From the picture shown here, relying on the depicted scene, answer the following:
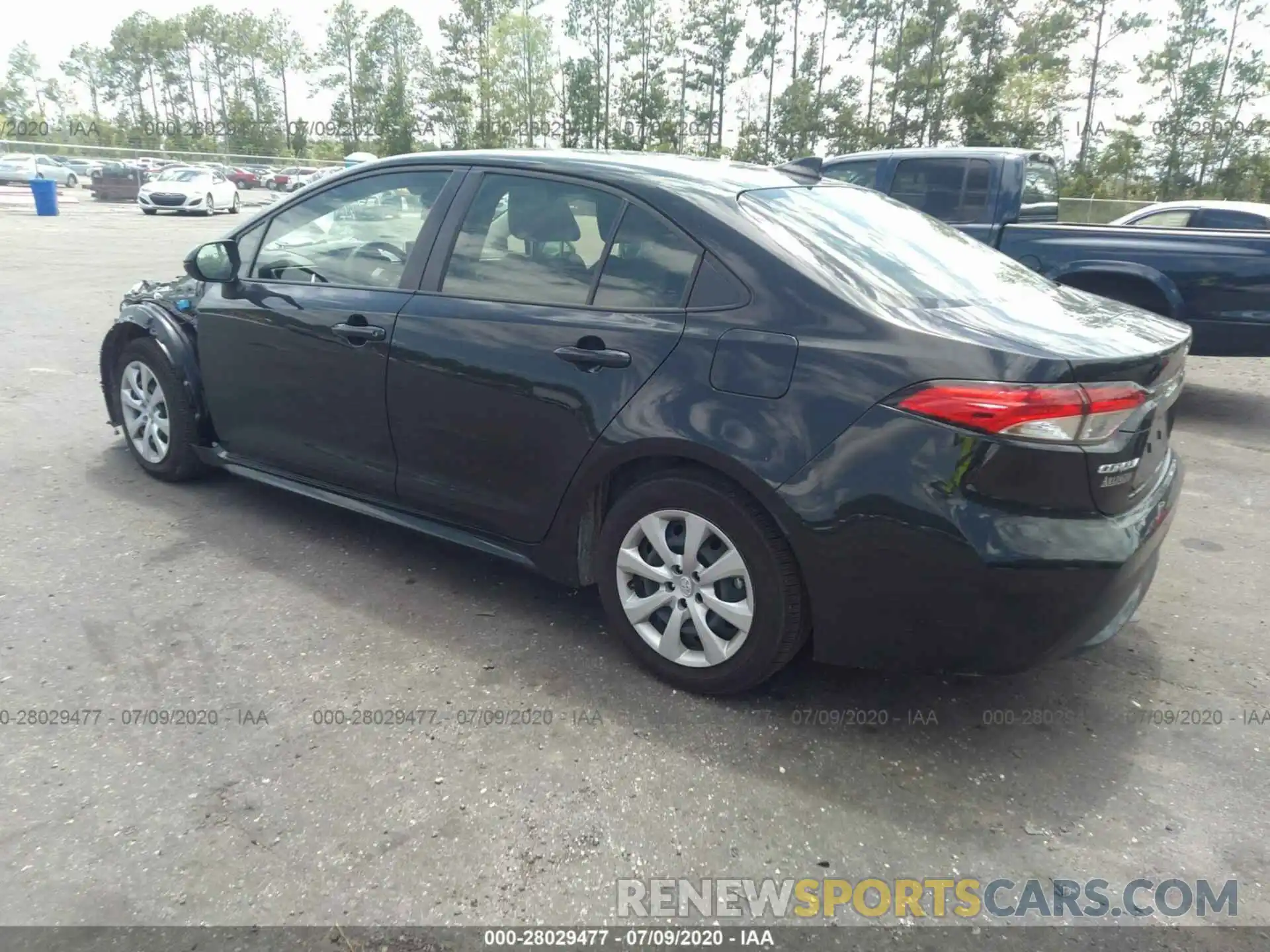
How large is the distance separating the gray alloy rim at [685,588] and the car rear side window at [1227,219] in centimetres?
1079

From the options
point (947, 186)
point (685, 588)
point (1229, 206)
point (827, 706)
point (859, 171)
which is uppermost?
point (859, 171)

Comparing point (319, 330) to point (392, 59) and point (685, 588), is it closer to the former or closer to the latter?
point (685, 588)

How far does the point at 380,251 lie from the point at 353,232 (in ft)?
0.84

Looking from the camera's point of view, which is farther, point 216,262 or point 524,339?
point 216,262

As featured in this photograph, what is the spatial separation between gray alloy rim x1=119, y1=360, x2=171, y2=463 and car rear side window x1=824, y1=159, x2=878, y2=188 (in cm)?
615

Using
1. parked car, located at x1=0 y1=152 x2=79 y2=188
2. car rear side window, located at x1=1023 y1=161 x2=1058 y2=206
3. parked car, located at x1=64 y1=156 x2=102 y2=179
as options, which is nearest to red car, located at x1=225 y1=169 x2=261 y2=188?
parked car, located at x1=64 y1=156 x2=102 y2=179

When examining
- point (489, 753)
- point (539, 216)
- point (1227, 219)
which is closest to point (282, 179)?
point (1227, 219)

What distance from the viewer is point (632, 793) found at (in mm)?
2588

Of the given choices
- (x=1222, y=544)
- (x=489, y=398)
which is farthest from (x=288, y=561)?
(x=1222, y=544)

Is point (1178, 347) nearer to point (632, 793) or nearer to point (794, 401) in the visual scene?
point (794, 401)

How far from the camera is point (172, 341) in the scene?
179 inches

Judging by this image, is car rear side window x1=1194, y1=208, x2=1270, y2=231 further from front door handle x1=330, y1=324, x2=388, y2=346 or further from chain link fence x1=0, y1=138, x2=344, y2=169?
chain link fence x1=0, y1=138, x2=344, y2=169

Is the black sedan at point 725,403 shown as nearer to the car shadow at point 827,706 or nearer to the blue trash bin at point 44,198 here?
the car shadow at point 827,706

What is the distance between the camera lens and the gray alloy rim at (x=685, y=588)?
289 centimetres
